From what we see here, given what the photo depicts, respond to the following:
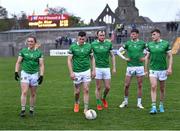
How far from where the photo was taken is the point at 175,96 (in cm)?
1656

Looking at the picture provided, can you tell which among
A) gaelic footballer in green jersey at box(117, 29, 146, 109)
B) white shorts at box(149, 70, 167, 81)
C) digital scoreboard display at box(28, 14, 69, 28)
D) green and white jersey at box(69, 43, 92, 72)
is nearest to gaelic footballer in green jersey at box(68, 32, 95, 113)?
green and white jersey at box(69, 43, 92, 72)

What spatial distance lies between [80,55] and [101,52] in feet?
3.84

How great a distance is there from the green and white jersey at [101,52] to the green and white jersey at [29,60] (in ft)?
6.16

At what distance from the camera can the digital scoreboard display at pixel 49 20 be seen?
86.4m

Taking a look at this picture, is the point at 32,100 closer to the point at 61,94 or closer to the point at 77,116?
the point at 77,116

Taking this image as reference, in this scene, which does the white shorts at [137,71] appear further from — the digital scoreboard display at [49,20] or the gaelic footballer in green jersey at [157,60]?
the digital scoreboard display at [49,20]

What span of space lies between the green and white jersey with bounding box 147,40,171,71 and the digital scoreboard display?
243ft

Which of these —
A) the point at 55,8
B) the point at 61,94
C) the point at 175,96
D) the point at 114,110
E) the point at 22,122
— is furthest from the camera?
the point at 55,8

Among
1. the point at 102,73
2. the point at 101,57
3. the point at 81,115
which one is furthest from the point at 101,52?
the point at 81,115

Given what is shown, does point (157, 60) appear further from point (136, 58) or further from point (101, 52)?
point (101, 52)

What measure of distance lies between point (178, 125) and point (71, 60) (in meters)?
3.32

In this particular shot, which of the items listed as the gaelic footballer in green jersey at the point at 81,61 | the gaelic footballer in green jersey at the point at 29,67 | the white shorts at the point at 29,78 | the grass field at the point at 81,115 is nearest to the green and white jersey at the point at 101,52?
the gaelic footballer in green jersey at the point at 81,61

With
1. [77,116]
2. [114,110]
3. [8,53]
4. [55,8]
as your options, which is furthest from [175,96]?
[55,8]

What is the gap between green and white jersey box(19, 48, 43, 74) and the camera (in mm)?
12602
